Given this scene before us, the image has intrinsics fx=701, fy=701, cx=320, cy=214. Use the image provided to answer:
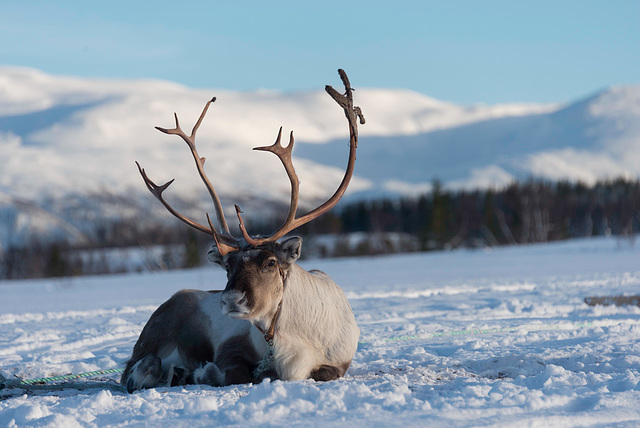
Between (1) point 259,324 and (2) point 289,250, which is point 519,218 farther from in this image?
(1) point 259,324

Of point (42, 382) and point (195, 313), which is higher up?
point (195, 313)

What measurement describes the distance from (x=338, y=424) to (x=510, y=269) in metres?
19.2

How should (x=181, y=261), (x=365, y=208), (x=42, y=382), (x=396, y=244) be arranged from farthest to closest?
(x=365, y=208), (x=396, y=244), (x=181, y=261), (x=42, y=382)

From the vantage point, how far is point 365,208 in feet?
320

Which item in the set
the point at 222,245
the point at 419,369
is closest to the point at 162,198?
the point at 222,245

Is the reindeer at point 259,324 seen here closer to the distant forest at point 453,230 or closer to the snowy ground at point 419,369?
the snowy ground at point 419,369

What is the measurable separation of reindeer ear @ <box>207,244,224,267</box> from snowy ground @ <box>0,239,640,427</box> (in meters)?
1.06

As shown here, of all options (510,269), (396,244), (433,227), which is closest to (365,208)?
(396,244)

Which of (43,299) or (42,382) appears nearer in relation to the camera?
(42,382)

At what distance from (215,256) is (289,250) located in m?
0.65

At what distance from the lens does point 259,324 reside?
19.1 feet

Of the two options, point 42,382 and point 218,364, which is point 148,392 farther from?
point 42,382

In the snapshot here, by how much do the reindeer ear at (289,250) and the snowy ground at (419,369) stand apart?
3.50ft

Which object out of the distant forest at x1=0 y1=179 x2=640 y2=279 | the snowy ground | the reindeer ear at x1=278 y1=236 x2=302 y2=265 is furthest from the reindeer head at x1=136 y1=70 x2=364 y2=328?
the distant forest at x1=0 y1=179 x2=640 y2=279
